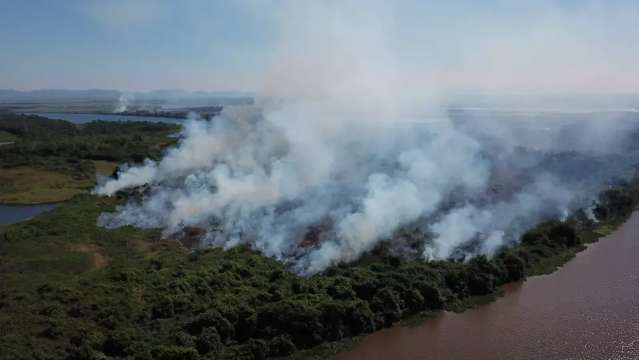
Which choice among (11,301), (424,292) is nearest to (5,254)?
(11,301)

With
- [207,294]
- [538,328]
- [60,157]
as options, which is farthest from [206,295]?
[60,157]

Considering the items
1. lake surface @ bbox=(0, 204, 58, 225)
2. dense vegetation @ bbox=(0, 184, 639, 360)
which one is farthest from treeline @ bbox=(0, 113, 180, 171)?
dense vegetation @ bbox=(0, 184, 639, 360)

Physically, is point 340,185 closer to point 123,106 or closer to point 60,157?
point 60,157

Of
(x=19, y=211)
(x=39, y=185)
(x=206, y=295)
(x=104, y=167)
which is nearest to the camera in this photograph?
(x=206, y=295)

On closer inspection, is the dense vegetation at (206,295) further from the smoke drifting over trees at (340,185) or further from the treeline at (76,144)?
the treeline at (76,144)

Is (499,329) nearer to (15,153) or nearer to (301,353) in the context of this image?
(301,353)

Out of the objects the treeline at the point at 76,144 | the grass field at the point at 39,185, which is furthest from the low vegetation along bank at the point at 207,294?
the treeline at the point at 76,144

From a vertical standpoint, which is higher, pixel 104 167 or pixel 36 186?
pixel 104 167
